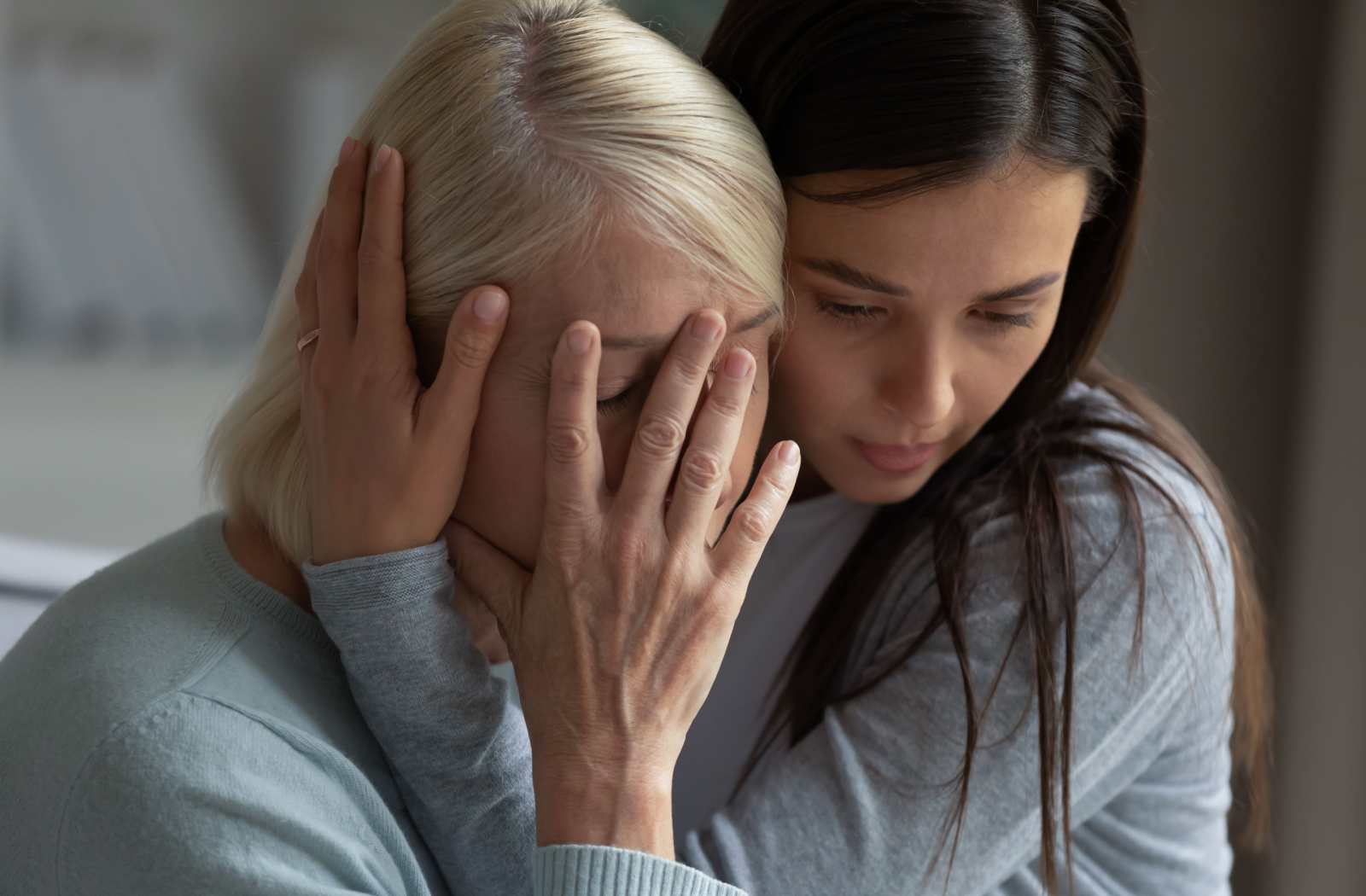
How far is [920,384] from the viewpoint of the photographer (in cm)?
100

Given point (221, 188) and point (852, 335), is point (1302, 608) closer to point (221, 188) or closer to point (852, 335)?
point (852, 335)

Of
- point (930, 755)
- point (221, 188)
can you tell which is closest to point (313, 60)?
point (221, 188)

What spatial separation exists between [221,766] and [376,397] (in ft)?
0.91

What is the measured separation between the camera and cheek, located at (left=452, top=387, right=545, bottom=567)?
34.4 inches

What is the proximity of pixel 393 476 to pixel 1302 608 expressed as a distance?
1.73 m

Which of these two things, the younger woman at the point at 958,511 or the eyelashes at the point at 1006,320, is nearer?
the younger woman at the point at 958,511

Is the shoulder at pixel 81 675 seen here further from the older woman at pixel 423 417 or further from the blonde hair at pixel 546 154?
the blonde hair at pixel 546 154

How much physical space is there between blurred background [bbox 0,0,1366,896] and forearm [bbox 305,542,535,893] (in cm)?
70

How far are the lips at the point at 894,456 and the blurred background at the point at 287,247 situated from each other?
0.77 metres

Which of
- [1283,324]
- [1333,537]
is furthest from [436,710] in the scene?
[1283,324]

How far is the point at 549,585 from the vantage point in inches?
34.1

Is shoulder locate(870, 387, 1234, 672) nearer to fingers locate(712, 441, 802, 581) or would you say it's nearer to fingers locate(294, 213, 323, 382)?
fingers locate(712, 441, 802, 581)

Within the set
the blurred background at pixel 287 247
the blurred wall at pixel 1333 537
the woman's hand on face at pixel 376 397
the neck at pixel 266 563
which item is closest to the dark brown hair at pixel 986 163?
the woman's hand on face at pixel 376 397

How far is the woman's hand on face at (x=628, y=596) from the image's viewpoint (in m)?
0.82
